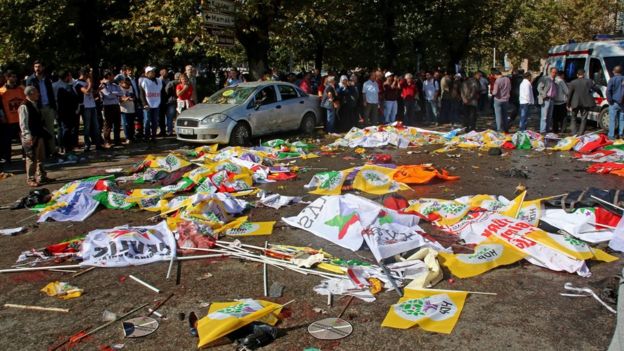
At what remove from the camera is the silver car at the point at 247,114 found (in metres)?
13.3

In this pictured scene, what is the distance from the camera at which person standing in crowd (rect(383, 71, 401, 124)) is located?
17.3m

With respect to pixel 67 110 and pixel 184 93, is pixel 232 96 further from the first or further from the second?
pixel 67 110

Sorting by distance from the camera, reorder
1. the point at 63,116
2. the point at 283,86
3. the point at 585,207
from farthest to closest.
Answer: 1. the point at 283,86
2. the point at 63,116
3. the point at 585,207

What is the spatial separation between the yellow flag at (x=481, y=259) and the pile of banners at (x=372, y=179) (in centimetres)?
317

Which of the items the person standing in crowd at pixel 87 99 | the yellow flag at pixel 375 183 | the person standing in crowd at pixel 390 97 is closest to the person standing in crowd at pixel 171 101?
the person standing in crowd at pixel 87 99

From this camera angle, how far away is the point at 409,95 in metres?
17.9

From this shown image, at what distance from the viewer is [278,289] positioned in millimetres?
4906

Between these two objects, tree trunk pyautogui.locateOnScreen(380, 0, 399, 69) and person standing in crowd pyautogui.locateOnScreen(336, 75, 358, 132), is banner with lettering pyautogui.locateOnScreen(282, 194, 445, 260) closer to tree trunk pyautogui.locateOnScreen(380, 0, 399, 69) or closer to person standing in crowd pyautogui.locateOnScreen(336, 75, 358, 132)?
person standing in crowd pyautogui.locateOnScreen(336, 75, 358, 132)

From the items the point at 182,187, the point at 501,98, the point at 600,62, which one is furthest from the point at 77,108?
the point at 600,62

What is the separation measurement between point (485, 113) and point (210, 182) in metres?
18.1

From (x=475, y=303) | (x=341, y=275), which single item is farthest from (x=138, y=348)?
(x=475, y=303)

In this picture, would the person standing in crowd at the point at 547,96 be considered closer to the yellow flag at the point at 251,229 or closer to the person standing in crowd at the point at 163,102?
the person standing in crowd at the point at 163,102

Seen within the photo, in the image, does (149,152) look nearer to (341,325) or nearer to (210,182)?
(210,182)

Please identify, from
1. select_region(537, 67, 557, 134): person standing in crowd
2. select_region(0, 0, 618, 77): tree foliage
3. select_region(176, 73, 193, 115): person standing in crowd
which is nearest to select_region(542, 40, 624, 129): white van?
select_region(537, 67, 557, 134): person standing in crowd
